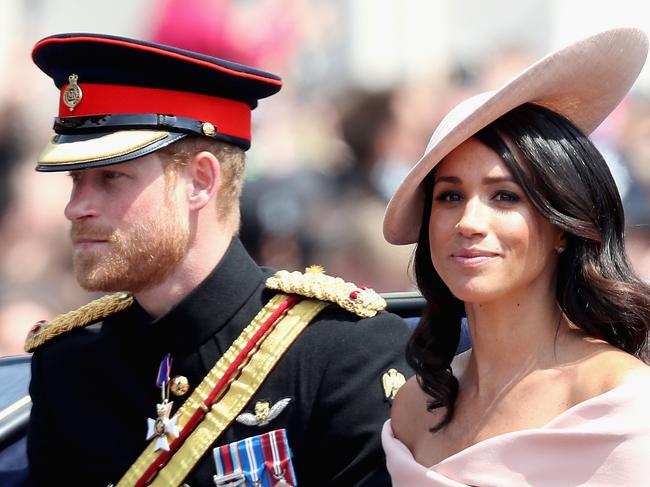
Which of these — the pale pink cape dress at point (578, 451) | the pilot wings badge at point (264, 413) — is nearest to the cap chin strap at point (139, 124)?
the pilot wings badge at point (264, 413)

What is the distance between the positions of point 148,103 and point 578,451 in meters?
1.29

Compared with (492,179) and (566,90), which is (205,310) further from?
(566,90)

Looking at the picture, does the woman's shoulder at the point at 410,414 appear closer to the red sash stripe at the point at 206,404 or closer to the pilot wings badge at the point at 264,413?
the pilot wings badge at the point at 264,413

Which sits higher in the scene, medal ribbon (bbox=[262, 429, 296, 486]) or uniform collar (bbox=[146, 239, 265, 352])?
uniform collar (bbox=[146, 239, 265, 352])

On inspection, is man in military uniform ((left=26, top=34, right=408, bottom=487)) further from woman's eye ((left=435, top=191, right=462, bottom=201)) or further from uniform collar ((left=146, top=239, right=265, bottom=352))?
woman's eye ((left=435, top=191, right=462, bottom=201))

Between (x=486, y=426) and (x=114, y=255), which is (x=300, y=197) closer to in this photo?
(x=114, y=255)

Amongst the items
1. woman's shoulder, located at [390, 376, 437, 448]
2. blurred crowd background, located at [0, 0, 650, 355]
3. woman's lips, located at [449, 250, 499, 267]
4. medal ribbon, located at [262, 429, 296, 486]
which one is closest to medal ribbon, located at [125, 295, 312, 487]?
medal ribbon, located at [262, 429, 296, 486]

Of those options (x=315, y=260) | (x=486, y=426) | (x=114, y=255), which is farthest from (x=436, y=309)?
(x=315, y=260)

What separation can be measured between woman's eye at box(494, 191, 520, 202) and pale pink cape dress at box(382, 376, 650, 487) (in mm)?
366

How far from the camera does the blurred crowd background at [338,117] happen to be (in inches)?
171

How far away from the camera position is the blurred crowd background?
4.34 metres

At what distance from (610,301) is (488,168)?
0.31 metres

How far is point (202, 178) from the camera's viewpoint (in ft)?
9.21

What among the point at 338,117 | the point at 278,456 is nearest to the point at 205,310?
the point at 278,456
